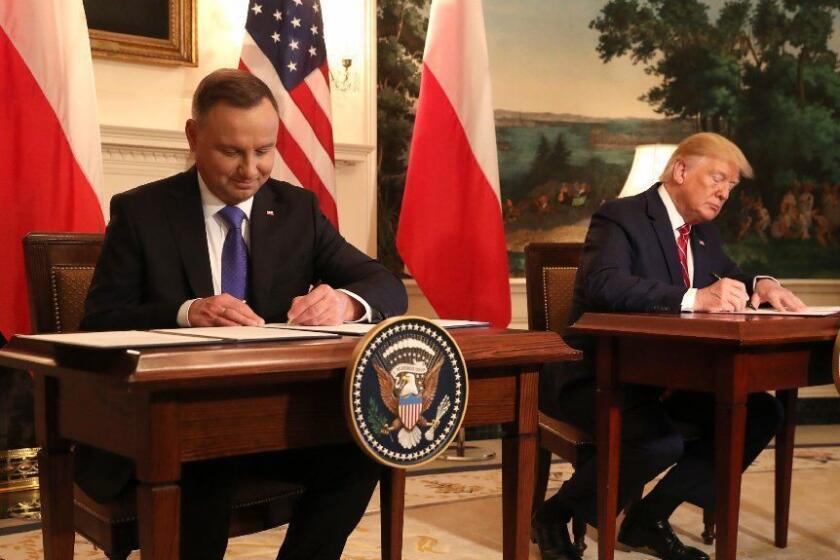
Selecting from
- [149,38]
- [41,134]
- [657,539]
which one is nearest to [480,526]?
[657,539]

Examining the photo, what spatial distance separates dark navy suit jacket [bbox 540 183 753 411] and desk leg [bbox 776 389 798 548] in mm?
602

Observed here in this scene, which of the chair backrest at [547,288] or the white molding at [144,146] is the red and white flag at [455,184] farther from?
the chair backrest at [547,288]

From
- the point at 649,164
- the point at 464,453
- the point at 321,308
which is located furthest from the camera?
the point at 464,453

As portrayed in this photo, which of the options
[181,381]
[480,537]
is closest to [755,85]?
[480,537]

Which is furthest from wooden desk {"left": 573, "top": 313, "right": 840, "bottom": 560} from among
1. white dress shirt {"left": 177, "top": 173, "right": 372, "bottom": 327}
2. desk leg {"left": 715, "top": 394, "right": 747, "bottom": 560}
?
white dress shirt {"left": 177, "top": 173, "right": 372, "bottom": 327}

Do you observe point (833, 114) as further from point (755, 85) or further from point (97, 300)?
point (97, 300)

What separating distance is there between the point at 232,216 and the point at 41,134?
67.5 inches

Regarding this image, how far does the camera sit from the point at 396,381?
1.83 m

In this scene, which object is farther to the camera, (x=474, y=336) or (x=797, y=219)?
(x=797, y=219)

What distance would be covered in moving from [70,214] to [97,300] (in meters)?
1.65

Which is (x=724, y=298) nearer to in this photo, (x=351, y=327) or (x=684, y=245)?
(x=684, y=245)

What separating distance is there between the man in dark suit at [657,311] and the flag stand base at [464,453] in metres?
1.81

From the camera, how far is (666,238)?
3678 mm

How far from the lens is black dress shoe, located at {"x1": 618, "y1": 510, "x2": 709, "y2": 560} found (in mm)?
3549
